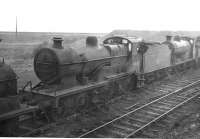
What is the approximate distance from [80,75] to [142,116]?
3100 millimetres

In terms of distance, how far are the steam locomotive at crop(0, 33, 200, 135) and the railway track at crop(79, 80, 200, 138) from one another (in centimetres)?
177

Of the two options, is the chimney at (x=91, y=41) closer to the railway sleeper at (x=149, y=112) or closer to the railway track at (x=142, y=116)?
the railway track at (x=142, y=116)

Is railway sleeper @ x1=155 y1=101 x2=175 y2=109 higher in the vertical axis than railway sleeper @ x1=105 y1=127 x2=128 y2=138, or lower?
higher

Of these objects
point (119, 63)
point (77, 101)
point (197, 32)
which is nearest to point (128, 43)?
point (119, 63)

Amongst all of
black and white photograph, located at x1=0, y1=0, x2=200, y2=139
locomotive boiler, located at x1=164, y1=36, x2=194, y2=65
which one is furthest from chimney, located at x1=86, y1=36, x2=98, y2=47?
locomotive boiler, located at x1=164, y1=36, x2=194, y2=65

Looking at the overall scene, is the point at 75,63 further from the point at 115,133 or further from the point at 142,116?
the point at 142,116

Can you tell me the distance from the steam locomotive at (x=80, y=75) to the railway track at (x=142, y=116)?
1.77m

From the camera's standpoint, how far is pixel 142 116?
34.7 ft

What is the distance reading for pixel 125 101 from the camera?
12.7 metres

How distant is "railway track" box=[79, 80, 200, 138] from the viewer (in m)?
8.80

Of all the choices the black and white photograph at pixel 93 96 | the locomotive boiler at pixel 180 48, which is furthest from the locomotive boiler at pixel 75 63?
the locomotive boiler at pixel 180 48

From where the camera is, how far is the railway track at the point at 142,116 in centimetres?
880

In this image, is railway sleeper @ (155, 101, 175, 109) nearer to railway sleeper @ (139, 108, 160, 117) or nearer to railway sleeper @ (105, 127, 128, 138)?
railway sleeper @ (139, 108, 160, 117)

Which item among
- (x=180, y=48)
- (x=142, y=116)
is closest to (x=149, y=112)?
(x=142, y=116)
